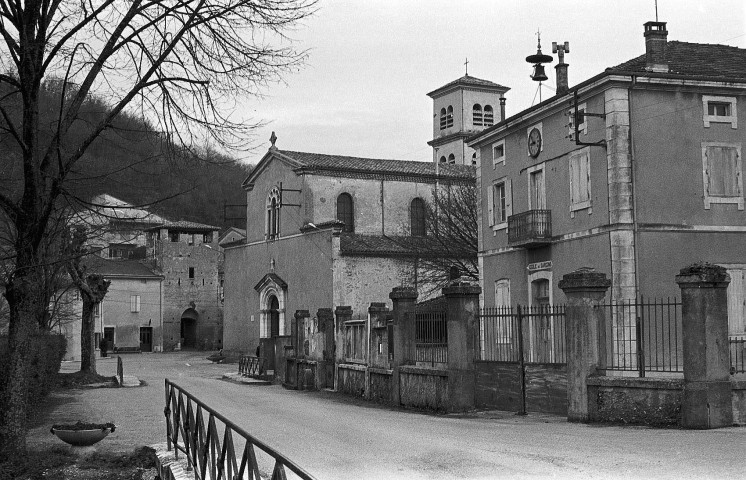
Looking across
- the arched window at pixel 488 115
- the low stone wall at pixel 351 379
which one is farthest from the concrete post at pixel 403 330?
the arched window at pixel 488 115

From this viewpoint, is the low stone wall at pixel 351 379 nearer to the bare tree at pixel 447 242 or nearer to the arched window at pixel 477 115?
the bare tree at pixel 447 242

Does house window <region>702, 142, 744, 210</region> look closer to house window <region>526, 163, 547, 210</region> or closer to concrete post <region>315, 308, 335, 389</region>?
house window <region>526, 163, 547, 210</region>

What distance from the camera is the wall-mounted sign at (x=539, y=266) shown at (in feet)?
86.4

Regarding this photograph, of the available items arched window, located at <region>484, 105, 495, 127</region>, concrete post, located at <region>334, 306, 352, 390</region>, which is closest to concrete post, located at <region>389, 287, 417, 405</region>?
concrete post, located at <region>334, 306, 352, 390</region>

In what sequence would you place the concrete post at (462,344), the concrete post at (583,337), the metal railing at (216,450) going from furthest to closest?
1. the concrete post at (462,344)
2. the concrete post at (583,337)
3. the metal railing at (216,450)

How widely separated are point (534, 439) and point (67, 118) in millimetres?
8441

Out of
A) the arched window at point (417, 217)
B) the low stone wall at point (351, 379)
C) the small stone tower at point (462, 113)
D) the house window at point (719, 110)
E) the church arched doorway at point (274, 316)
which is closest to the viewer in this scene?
the house window at point (719, 110)

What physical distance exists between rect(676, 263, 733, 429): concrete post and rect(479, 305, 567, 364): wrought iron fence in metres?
3.30

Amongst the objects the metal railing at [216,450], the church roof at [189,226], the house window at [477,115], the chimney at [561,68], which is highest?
the house window at [477,115]

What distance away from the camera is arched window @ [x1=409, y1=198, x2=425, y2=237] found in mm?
46500

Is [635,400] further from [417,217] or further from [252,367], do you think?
[417,217]

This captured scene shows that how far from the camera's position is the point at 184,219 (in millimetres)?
74562

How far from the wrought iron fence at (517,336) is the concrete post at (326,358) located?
29.8ft

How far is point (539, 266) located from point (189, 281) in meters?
49.2
